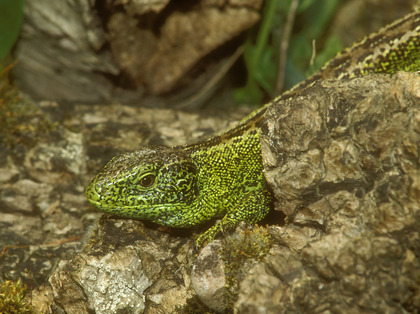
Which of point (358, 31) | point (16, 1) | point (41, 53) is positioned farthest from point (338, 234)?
point (358, 31)

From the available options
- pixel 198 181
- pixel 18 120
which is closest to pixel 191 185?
pixel 198 181

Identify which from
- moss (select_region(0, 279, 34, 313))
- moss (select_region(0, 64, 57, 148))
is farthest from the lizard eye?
moss (select_region(0, 64, 57, 148))

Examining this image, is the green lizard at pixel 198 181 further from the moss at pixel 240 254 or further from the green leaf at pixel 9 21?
the green leaf at pixel 9 21

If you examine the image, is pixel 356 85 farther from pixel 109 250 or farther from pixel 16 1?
pixel 16 1

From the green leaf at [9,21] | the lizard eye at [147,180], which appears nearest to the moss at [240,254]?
the lizard eye at [147,180]

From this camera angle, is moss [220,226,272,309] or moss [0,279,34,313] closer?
moss [220,226,272,309]

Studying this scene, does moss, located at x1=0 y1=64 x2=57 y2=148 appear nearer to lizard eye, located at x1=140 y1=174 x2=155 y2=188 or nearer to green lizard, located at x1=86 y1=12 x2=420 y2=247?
green lizard, located at x1=86 y1=12 x2=420 y2=247

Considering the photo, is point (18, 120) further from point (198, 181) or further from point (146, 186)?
point (198, 181)
